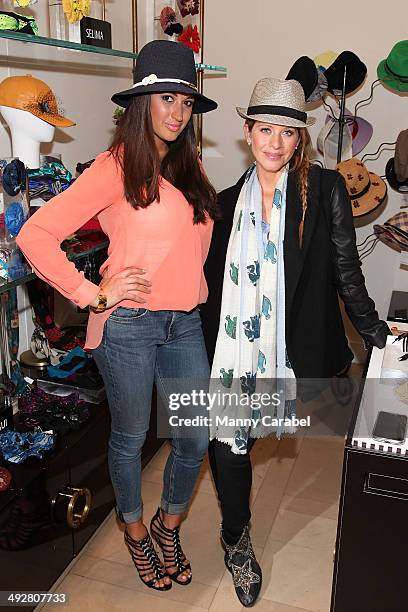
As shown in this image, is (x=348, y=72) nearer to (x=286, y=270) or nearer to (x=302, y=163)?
(x=302, y=163)

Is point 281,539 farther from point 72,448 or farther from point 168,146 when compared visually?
point 168,146

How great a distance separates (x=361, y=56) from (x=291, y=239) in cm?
203

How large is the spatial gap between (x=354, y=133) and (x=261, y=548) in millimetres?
2268

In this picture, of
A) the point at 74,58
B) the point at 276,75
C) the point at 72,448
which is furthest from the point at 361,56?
the point at 72,448

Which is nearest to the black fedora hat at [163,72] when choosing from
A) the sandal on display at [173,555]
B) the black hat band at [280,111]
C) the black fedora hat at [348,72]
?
the black hat band at [280,111]

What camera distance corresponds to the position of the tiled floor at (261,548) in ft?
6.42

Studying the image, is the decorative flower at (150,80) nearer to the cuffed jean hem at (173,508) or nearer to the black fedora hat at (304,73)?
the black fedora hat at (304,73)

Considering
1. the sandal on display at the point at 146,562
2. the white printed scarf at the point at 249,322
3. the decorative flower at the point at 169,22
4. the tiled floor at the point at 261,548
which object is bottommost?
the tiled floor at the point at 261,548

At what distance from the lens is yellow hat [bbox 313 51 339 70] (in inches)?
131

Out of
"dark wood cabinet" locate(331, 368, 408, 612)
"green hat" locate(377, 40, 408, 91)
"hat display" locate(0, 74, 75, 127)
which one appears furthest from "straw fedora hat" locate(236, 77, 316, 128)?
"green hat" locate(377, 40, 408, 91)

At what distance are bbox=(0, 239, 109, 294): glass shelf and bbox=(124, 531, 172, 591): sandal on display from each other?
909mm

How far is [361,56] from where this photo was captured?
3.36 meters

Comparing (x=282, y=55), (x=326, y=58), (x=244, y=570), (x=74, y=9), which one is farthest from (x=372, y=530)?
(x=282, y=55)

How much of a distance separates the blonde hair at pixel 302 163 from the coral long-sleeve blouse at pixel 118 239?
294 millimetres
